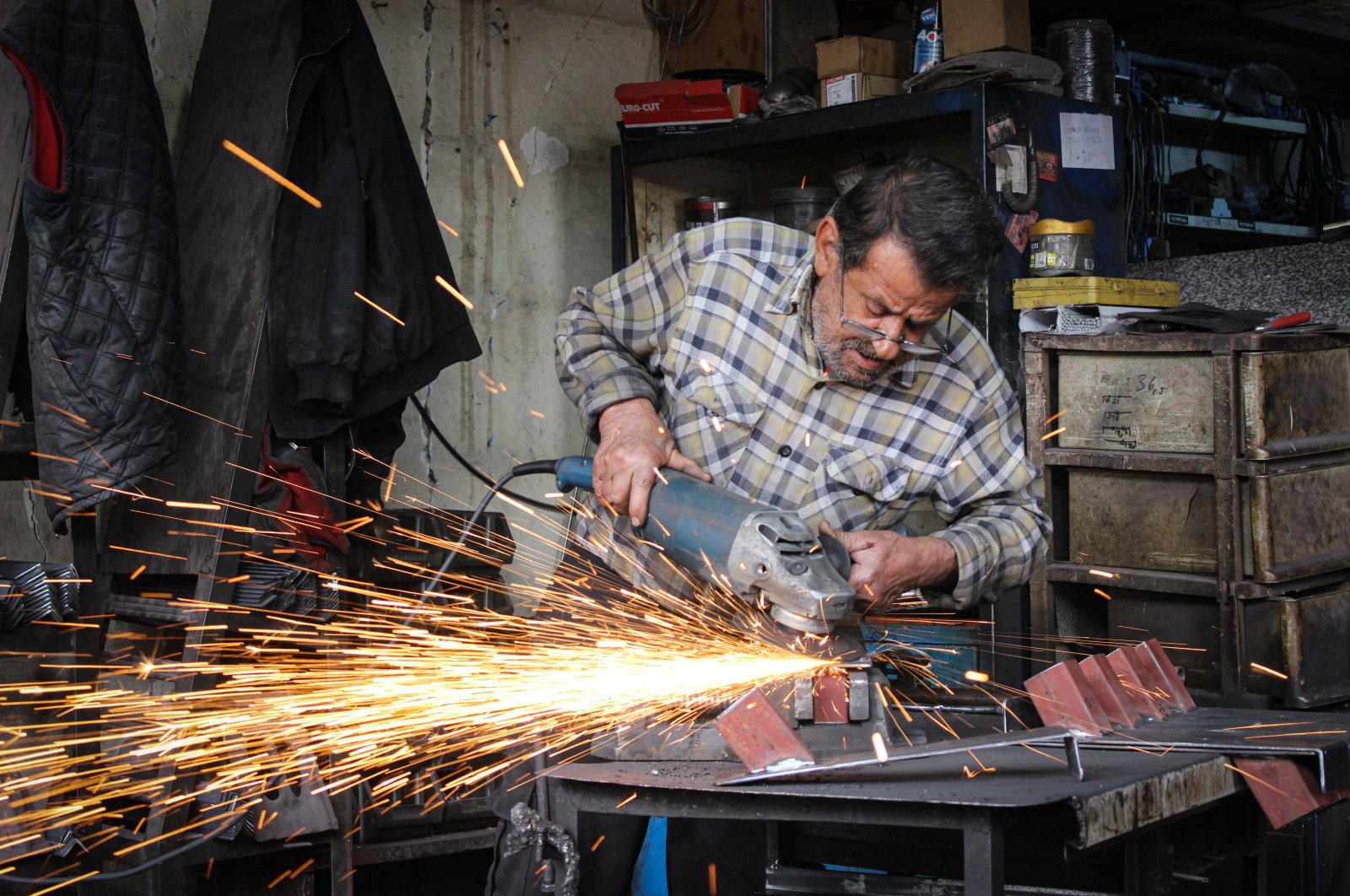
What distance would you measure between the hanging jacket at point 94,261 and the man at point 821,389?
100cm

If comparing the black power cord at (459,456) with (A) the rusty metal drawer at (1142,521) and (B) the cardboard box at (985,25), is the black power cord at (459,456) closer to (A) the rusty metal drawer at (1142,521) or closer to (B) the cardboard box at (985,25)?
(A) the rusty metal drawer at (1142,521)

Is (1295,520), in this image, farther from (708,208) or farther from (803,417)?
(708,208)

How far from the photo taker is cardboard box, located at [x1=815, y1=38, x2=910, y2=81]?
4.34 m

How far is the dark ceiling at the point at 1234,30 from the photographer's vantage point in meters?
4.81

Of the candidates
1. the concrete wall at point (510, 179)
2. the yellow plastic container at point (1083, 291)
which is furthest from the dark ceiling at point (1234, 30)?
the concrete wall at point (510, 179)

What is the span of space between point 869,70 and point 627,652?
7.87ft

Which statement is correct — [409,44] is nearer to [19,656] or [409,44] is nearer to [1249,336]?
[19,656]

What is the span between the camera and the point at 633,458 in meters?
2.58

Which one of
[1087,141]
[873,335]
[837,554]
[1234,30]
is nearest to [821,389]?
[873,335]

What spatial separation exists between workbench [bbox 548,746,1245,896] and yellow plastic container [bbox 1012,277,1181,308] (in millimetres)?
1985

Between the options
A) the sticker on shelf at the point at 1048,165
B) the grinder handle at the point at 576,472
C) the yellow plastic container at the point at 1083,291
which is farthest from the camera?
the sticker on shelf at the point at 1048,165

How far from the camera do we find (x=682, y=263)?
2959 millimetres

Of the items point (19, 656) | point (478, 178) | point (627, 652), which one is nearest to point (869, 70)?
point (478, 178)

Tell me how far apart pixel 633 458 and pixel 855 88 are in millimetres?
2213
